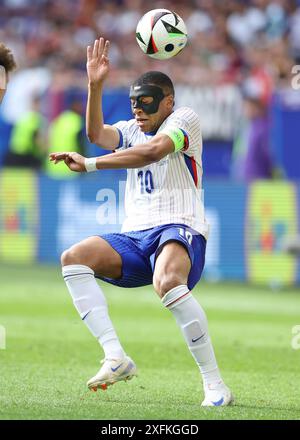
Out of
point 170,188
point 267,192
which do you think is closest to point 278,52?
point 267,192

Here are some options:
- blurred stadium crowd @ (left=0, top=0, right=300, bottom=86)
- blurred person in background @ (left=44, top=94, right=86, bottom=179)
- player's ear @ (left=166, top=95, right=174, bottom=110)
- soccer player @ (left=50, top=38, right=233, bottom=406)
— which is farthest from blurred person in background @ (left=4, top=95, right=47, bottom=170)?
player's ear @ (left=166, top=95, right=174, bottom=110)

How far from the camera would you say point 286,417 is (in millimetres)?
7273

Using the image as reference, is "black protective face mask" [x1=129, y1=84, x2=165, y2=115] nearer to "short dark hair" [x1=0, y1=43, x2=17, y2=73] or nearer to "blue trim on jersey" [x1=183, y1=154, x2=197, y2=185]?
"blue trim on jersey" [x1=183, y1=154, x2=197, y2=185]

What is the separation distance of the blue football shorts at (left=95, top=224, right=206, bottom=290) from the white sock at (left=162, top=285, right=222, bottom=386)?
13.4 inches

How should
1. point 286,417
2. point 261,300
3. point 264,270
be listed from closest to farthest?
1. point 286,417
2. point 261,300
3. point 264,270

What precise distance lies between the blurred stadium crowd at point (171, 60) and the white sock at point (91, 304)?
11981 millimetres

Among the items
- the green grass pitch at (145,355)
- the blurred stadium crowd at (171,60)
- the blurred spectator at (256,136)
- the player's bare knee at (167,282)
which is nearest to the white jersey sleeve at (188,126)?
the player's bare knee at (167,282)

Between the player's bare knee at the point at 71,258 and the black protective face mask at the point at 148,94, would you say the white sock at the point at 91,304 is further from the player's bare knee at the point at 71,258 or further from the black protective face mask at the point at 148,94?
the black protective face mask at the point at 148,94

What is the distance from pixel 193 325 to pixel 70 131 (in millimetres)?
13496

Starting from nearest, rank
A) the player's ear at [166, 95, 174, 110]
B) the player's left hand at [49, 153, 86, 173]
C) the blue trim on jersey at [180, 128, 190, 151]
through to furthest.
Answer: the player's left hand at [49, 153, 86, 173] < the blue trim on jersey at [180, 128, 190, 151] < the player's ear at [166, 95, 174, 110]

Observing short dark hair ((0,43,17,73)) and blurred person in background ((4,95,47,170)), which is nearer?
short dark hair ((0,43,17,73))

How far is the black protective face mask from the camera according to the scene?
816 cm
